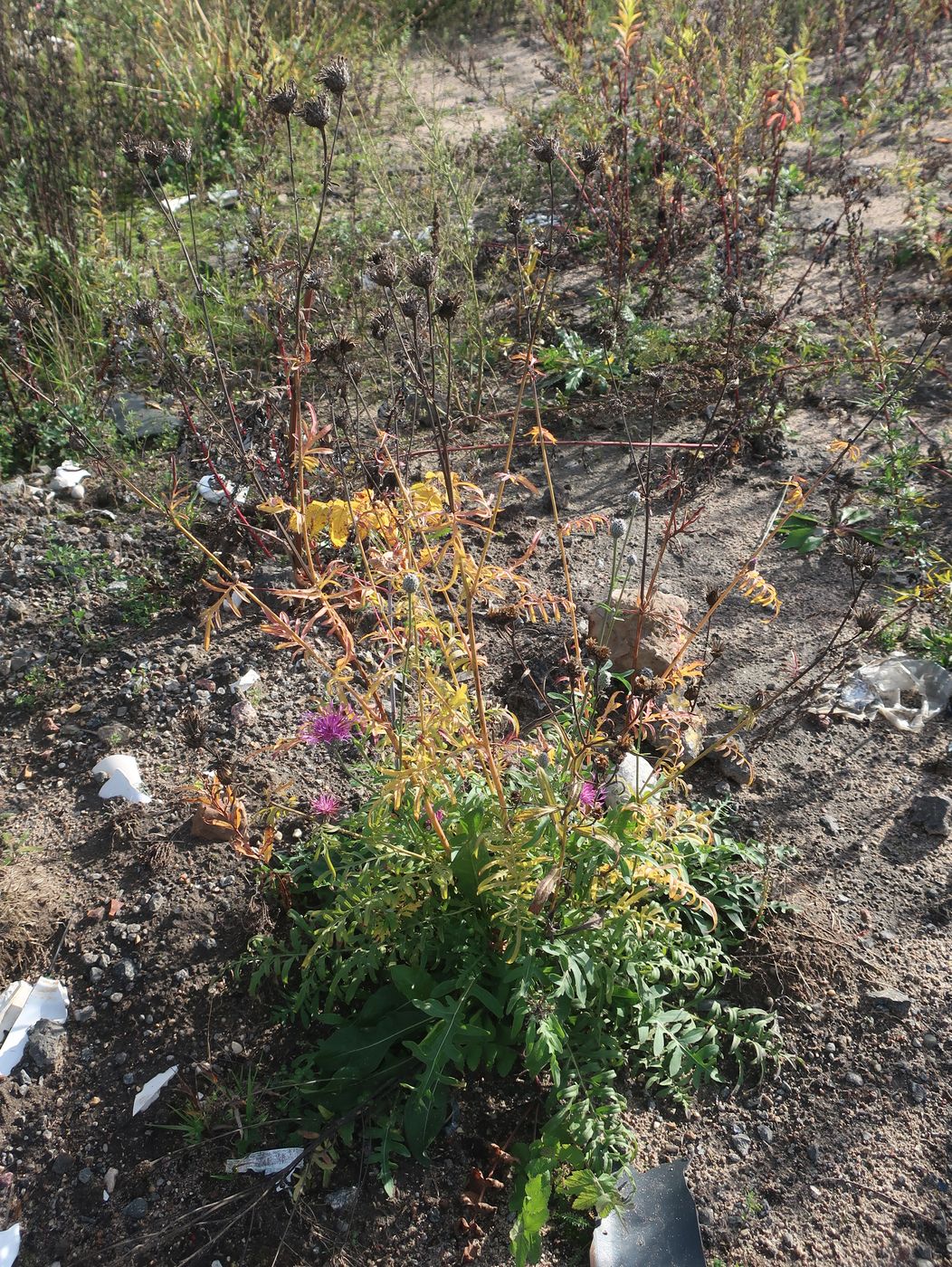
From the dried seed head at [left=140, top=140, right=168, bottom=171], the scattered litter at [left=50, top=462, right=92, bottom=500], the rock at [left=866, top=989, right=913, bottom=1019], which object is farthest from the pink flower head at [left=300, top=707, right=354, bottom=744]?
the scattered litter at [left=50, top=462, right=92, bottom=500]

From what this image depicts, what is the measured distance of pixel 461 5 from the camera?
8.42m

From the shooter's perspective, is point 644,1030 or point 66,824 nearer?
point 644,1030

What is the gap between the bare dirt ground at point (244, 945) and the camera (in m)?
2.00

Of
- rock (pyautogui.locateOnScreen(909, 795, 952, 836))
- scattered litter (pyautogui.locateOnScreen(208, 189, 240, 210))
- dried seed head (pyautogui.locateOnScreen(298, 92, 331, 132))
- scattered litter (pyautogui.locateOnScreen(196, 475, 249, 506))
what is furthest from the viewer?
scattered litter (pyautogui.locateOnScreen(208, 189, 240, 210))

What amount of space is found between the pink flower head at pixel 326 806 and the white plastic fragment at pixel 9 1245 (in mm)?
1082

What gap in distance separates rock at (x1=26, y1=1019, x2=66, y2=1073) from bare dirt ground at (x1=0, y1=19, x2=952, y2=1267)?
0.06ft

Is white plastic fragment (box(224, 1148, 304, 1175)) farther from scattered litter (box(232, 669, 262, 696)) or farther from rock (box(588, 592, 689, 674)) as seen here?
rock (box(588, 592, 689, 674))

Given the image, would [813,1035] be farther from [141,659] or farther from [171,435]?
[171,435]

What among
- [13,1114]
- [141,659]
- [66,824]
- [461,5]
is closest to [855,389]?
[141,659]

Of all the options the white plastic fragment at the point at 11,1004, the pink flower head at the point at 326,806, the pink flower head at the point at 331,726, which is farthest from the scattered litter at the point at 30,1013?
the pink flower head at the point at 331,726

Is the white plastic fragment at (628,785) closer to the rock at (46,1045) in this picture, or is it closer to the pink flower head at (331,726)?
the pink flower head at (331,726)

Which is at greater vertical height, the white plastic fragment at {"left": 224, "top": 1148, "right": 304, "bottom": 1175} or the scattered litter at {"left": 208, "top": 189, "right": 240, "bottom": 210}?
the scattered litter at {"left": 208, "top": 189, "right": 240, "bottom": 210}

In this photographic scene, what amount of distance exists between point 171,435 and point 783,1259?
356 cm

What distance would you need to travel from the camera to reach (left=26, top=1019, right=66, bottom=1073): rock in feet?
7.30
